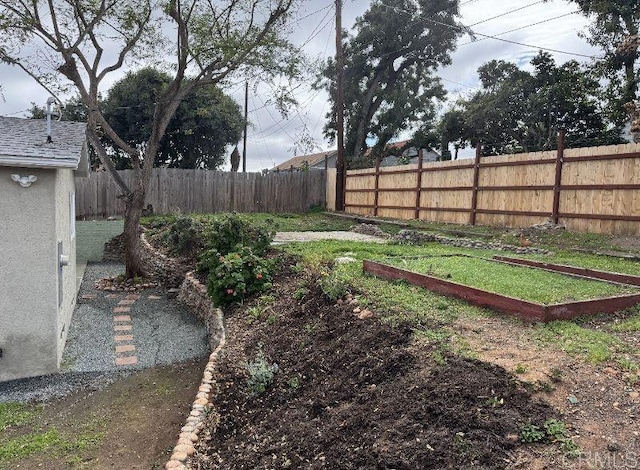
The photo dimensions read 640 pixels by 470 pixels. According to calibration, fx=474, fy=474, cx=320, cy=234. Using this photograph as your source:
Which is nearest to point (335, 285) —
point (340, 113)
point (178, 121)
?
point (340, 113)

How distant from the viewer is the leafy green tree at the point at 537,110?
18.2m

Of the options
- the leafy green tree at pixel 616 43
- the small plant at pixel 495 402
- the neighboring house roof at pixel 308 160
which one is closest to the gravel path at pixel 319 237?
the small plant at pixel 495 402

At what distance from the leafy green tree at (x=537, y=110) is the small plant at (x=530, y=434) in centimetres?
1791

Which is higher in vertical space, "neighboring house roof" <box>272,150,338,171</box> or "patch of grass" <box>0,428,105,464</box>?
"neighboring house roof" <box>272,150,338,171</box>

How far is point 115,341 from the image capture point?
251 inches

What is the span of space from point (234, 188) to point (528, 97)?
1298 cm

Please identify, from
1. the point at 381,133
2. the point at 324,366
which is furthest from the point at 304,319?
the point at 381,133

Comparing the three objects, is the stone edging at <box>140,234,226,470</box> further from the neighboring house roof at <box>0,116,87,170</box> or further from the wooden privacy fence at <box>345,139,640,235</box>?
the wooden privacy fence at <box>345,139,640,235</box>

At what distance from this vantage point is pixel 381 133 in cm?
2670

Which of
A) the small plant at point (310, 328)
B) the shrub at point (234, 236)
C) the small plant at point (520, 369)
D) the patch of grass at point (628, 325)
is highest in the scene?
the shrub at point (234, 236)

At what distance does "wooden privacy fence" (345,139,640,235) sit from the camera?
27.7ft

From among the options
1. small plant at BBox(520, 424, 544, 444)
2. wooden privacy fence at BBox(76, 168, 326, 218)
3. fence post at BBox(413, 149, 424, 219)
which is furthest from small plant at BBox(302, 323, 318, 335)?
wooden privacy fence at BBox(76, 168, 326, 218)

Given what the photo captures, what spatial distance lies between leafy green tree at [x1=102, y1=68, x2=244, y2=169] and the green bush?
14.5 m

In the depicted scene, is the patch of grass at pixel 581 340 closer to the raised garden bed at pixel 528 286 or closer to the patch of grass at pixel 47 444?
the raised garden bed at pixel 528 286
